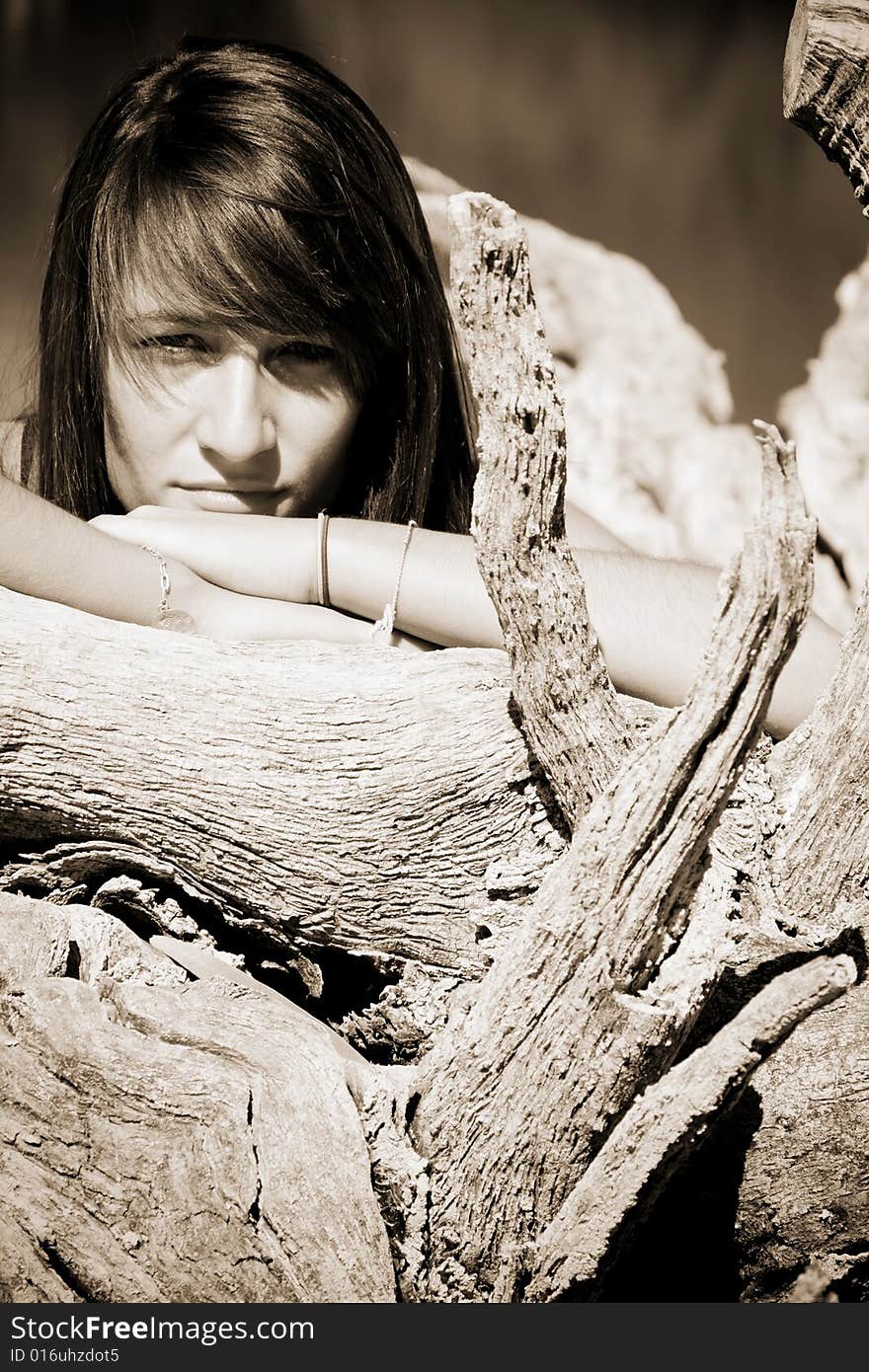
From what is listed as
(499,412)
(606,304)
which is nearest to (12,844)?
(499,412)

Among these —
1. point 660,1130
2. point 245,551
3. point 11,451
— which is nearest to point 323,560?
point 245,551

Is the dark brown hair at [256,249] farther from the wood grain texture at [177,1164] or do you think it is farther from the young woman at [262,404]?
the wood grain texture at [177,1164]

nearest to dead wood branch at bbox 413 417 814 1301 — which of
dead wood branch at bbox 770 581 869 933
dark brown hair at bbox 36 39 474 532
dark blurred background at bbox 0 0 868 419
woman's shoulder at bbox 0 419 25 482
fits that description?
dead wood branch at bbox 770 581 869 933

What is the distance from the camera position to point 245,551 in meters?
→ 1.24

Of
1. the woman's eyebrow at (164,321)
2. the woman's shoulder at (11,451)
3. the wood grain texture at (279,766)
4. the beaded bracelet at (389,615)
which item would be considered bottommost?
the woman's shoulder at (11,451)

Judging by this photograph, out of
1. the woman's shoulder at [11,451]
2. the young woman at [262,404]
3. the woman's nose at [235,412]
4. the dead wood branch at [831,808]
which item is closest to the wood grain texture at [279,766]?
the young woman at [262,404]

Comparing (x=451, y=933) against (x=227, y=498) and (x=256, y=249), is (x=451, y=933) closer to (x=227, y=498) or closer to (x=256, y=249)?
(x=227, y=498)

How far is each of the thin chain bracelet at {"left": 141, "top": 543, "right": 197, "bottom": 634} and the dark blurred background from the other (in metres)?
1.06

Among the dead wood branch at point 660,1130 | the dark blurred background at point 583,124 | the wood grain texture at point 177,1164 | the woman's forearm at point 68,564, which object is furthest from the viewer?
the dark blurred background at point 583,124

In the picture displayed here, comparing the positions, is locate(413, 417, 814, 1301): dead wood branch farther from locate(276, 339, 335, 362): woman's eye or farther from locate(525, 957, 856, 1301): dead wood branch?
locate(276, 339, 335, 362): woman's eye

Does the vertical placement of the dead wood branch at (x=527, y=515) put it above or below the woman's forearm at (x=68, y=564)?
above

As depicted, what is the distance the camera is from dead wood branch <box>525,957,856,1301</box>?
2.58 ft

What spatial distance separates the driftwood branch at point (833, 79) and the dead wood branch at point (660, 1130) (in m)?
0.67

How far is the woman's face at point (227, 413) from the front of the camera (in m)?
1.39
